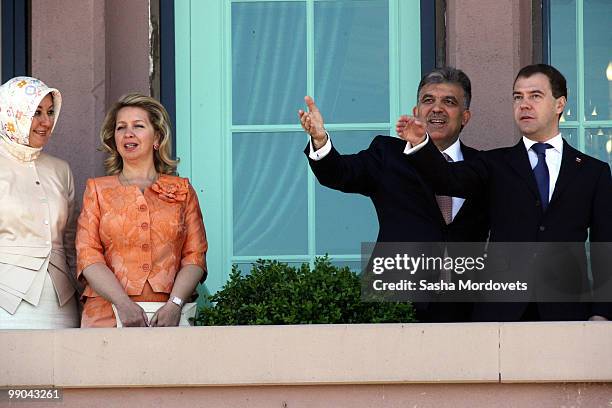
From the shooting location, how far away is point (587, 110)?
25.4 ft

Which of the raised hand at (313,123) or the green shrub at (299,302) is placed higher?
the raised hand at (313,123)

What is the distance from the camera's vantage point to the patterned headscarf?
6570mm

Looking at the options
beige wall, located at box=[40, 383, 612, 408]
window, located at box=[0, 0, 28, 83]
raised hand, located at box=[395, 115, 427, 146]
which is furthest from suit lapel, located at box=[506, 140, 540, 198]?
window, located at box=[0, 0, 28, 83]

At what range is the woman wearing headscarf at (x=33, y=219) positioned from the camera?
6.46 m

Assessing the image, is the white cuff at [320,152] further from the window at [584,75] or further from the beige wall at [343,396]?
the window at [584,75]

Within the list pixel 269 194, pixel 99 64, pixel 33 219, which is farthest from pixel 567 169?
pixel 99 64

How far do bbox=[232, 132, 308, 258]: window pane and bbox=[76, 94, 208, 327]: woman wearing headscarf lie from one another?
1.08 m

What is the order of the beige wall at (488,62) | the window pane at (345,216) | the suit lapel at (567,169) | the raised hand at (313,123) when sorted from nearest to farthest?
1. the raised hand at (313,123)
2. the suit lapel at (567,169)
3. the beige wall at (488,62)
4. the window pane at (345,216)

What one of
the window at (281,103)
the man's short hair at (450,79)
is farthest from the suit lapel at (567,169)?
the window at (281,103)

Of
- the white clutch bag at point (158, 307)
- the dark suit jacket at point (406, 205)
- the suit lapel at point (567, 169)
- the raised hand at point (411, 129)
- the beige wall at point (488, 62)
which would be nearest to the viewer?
the raised hand at point (411, 129)

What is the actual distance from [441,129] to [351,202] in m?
1.13

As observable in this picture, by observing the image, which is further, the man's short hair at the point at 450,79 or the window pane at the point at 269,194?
the window pane at the point at 269,194

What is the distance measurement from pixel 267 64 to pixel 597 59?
1.69 meters

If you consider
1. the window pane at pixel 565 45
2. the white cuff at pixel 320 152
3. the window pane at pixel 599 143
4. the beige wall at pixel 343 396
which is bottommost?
the beige wall at pixel 343 396
